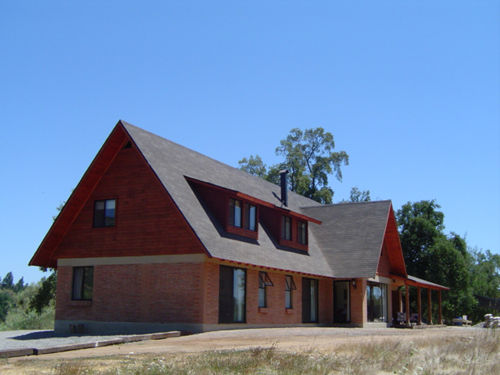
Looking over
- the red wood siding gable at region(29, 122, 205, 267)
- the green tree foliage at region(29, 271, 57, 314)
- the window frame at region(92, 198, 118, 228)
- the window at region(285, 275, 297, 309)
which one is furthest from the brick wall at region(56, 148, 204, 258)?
the green tree foliage at region(29, 271, 57, 314)

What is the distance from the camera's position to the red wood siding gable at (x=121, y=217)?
875 inches

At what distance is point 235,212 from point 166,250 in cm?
409

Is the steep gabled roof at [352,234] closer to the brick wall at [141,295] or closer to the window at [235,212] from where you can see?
the window at [235,212]

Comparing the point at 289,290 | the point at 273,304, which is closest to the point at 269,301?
the point at 273,304

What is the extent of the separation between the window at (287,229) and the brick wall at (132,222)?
335 inches

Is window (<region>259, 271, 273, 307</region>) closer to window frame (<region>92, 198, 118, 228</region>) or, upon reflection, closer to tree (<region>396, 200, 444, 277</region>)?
window frame (<region>92, 198, 118, 228</region>)

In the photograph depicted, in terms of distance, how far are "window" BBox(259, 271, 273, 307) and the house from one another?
1.7 inches

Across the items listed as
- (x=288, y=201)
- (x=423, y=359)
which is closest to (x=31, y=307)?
(x=288, y=201)

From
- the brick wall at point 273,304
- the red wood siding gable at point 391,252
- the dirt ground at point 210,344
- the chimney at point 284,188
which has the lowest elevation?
the dirt ground at point 210,344

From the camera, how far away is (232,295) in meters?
23.0

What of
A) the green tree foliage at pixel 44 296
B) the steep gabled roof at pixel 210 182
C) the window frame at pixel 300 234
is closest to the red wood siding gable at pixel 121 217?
the steep gabled roof at pixel 210 182

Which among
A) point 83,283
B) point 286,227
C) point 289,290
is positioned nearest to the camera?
point 83,283

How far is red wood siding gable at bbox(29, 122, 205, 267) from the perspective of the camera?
22219mm

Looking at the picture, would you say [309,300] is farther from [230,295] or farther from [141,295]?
[141,295]
